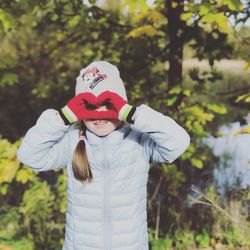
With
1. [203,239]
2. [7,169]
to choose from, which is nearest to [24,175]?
[7,169]

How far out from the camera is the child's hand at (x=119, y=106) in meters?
2.12

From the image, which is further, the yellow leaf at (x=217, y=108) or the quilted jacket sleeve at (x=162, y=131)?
the yellow leaf at (x=217, y=108)

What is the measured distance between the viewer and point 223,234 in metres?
4.18

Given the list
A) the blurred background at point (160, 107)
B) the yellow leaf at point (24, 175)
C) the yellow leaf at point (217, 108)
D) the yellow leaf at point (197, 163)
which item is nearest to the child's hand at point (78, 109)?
the blurred background at point (160, 107)

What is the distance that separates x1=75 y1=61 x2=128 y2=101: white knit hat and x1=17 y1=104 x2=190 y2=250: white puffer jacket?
0.61 feet

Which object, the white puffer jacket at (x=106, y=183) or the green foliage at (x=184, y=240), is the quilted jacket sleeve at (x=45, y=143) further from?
the green foliage at (x=184, y=240)

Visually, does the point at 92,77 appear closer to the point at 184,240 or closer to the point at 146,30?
the point at 146,30

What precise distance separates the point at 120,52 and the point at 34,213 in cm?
179

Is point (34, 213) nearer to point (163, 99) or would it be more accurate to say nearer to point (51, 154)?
point (163, 99)

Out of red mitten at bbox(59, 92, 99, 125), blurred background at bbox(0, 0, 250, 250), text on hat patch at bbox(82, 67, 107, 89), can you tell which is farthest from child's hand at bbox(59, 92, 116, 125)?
blurred background at bbox(0, 0, 250, 250)

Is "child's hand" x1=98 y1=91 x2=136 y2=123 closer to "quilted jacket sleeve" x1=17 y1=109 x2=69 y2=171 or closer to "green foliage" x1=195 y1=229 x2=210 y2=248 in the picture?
"quilted jacket sleeve" x1=17 y1=109 x2=69 y2=171

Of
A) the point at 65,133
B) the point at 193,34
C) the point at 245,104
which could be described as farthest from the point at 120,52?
the point at 65,133

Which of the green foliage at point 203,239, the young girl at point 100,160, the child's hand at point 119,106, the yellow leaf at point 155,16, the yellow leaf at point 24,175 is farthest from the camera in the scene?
the yellow leaf at point 155,16

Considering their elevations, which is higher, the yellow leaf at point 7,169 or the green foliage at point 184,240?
the yellow leaf at point 7,169
